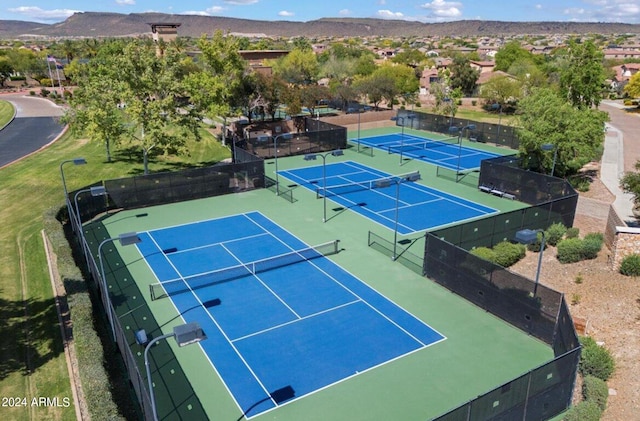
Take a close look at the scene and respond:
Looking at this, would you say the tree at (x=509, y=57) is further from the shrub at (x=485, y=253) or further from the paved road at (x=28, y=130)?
the shrub at (x=485, y=253)

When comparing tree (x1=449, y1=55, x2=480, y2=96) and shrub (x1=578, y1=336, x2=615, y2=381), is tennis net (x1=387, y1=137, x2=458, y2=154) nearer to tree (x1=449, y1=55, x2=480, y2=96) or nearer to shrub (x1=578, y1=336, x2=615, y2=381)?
tree (x1=449, y1=55, x2=480, y2=96)

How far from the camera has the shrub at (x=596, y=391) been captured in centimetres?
1455

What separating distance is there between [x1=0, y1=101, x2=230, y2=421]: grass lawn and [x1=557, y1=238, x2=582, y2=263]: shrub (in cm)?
2257

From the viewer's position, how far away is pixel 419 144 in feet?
174

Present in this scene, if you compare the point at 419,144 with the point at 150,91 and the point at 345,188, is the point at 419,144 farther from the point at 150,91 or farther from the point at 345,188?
the point at 150,91

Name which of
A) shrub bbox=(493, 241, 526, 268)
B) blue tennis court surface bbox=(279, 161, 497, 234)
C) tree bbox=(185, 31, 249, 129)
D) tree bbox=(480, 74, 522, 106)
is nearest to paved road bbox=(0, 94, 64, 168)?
tree bbox=(185, 31, 249, 129)

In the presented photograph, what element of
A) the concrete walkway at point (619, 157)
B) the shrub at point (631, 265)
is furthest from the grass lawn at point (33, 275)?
the concrete walkway at point (619, 157)

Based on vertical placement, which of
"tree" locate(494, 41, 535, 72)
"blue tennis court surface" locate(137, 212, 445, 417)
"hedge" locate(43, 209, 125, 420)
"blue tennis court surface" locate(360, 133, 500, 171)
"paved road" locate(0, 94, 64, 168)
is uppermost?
"tree" locate(494, 41, 535, 72)

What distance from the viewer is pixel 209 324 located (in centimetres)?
1953

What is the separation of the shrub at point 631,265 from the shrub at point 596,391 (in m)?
8.98

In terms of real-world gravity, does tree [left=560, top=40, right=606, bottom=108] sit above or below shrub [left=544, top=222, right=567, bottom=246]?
above

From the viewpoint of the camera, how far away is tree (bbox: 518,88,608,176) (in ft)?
112

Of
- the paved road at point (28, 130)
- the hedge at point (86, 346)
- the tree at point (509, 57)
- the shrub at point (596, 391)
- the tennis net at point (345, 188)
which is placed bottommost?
the tennis net at point (345, 188)

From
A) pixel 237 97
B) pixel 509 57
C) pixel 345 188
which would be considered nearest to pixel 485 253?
pixel 345 188
